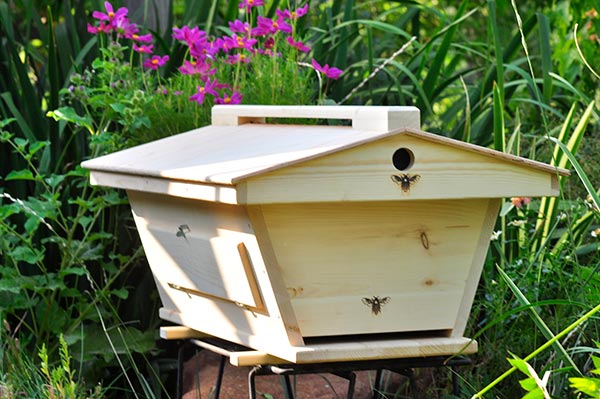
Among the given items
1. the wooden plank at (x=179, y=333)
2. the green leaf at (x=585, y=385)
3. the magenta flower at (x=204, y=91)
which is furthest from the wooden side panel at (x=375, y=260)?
the magenta flower at (x=204, y=91)

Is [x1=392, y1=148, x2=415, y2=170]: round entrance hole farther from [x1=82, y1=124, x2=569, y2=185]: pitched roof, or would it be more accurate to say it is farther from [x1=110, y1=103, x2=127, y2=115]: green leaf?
[x1=110, y1=103, x2=127, y2=115]: green leaf

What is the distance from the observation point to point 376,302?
2141 mm

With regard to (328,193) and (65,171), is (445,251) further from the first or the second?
(65,171)

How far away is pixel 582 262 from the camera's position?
3.05 m

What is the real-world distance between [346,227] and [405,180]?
17cm

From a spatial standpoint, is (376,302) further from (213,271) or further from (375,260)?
(213,271)

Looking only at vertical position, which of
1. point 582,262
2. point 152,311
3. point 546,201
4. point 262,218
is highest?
point 262,218

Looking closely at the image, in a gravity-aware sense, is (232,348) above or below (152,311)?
above

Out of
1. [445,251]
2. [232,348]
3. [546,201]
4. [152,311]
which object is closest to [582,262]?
[546,201]

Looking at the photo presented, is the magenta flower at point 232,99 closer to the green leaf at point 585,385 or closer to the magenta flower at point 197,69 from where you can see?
the magenta flower at point 197,69

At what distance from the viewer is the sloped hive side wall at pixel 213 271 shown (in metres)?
2.08

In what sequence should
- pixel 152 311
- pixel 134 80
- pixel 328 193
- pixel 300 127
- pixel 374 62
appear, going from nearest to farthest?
pixel 328 193 < pixel 300 127 < pixel 134 80 < pixel 152 311 < pixel 374 62

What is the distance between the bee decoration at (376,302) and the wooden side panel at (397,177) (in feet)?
0.82

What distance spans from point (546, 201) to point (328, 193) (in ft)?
3.96
